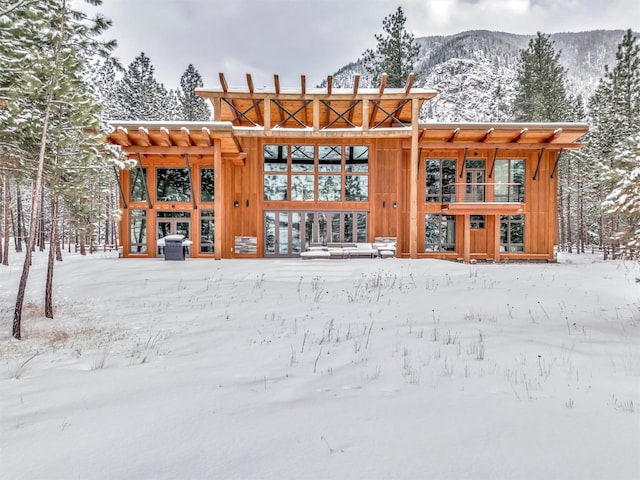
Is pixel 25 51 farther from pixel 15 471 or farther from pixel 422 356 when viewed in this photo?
pixel 422 356

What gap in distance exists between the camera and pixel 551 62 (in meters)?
27.4

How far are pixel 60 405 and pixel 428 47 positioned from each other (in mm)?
133655

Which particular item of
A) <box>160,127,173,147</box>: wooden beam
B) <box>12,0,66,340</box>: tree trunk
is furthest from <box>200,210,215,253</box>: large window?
<box>12,0,66,340</box>: tree trunk

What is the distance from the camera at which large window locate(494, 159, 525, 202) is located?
17234mm

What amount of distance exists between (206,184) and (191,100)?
18.4m

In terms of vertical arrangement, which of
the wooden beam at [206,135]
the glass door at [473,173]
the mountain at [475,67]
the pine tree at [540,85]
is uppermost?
the mountain at [475,67]

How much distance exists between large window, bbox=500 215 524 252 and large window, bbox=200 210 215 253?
14132 mm

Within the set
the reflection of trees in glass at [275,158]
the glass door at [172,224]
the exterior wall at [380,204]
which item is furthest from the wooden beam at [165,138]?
the reflection of trees in glass at [275,158]

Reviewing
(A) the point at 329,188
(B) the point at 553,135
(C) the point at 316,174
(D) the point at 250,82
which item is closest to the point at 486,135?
(B) the point at 553,135

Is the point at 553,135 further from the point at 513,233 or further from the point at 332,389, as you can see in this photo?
the point at 332,389

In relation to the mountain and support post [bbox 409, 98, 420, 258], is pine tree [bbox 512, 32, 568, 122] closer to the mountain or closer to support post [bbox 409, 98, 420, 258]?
support post [bbox 409, 98, 420, 258]

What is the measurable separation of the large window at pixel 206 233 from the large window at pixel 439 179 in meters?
10.6

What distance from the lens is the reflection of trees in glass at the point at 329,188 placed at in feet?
55.4

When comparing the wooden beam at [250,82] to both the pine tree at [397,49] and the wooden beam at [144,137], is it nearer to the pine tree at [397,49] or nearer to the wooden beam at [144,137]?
the wooden beam at [144,137]
